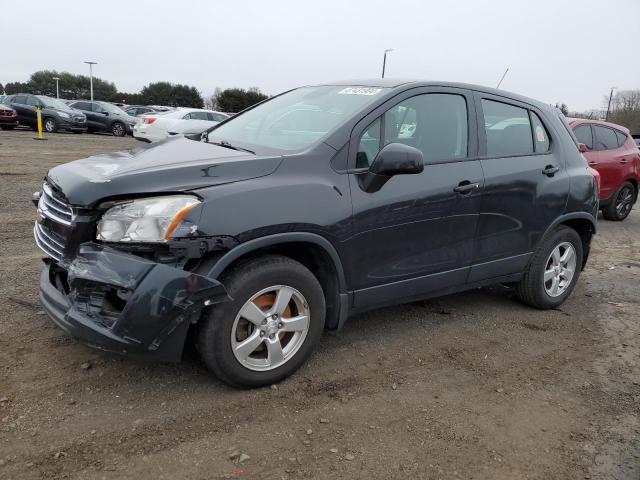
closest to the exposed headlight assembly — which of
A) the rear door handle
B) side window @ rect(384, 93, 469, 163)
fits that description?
side window @ rect(384, 93, 469, 163)

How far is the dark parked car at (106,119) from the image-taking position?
78.8 ft

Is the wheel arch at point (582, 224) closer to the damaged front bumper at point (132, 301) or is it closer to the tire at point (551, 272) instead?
the tire at point (551, 272)

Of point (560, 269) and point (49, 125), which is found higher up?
point (49, 125)

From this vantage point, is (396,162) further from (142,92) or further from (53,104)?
(142,92)

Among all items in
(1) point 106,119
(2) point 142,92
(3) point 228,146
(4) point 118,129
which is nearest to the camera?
(3) point 228,146

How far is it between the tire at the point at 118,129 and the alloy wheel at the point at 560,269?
915 inches

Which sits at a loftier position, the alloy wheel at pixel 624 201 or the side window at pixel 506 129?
the side window at pixel 506 129

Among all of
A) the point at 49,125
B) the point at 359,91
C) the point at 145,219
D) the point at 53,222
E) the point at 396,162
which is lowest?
the point at 49,125

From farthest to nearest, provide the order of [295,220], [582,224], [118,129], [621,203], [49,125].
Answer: [118,129] → [49,125] → [621,203] → [582,224] → [295,220]

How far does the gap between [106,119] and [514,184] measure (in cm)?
2347

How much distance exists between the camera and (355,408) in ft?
9.66

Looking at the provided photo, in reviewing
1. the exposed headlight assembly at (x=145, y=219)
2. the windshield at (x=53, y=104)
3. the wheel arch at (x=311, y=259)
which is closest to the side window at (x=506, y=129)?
the wheel arch at (x=311, y=259)

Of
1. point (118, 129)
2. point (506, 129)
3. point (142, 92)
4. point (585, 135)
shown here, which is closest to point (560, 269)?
point (506, 129)

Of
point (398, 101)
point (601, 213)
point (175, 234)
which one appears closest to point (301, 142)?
point (398, 101)
